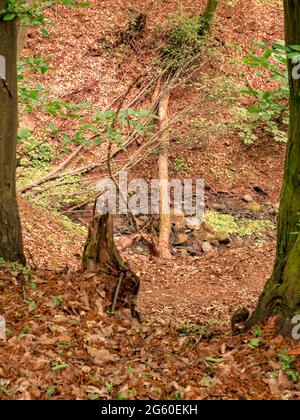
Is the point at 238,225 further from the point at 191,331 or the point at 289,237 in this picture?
the point at 289,237

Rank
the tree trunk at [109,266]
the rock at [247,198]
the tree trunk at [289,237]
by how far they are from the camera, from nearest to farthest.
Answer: the tree trunk at [289,237], the tree trunk at [109,266], the rock at [247,198]

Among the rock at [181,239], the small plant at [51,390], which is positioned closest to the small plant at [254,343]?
the small plant at [51,390]

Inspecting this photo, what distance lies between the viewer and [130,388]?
381 cm

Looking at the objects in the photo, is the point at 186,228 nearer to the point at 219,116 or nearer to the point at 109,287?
the point at 219,116

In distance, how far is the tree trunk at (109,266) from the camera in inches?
225

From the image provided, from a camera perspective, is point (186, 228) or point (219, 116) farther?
point (219, 116)

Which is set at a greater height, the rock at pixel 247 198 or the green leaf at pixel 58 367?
the rock at pixel 247 198

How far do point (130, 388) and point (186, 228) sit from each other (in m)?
9.90

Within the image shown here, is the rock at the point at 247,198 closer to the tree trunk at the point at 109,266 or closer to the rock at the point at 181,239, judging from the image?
the rock at the point at 181,239

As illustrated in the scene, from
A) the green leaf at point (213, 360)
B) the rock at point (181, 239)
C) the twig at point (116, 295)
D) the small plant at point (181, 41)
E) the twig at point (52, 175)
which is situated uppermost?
the small plant at point (181, 41)

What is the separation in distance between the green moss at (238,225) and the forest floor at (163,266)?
53 millimetres

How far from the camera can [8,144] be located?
5.71 m

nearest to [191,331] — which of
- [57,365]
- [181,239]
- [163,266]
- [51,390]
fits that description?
[57,365]
